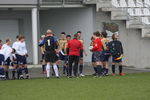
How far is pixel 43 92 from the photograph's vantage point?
54.2 ft

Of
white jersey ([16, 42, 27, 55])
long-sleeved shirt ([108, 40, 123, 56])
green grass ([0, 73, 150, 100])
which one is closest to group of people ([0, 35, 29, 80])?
white jersey ([16, 42, 27, 55])

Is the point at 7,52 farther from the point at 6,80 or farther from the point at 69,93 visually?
the point at 69,93

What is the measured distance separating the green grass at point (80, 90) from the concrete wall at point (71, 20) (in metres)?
10.5

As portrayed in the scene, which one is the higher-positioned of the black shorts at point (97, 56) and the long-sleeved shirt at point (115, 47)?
the long-sleeved shirt at point (115, 47)

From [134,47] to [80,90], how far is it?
13.1 meters

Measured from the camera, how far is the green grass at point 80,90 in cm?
1509

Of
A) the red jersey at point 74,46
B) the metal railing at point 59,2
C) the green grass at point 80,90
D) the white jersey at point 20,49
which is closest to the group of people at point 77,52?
the red jersey at point 74,46

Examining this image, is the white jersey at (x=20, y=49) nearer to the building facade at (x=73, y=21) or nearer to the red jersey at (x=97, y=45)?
the red jersey at (x=97, y=45)

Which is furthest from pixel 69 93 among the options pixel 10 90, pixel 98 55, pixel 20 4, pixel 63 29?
pixel 63 29

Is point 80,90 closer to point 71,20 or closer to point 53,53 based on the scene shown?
point 53,53

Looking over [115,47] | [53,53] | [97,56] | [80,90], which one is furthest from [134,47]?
[80,90]

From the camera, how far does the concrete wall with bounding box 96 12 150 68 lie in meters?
28.8

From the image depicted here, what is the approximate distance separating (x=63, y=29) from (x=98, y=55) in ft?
35.8

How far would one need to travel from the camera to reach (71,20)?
32.4 metres
